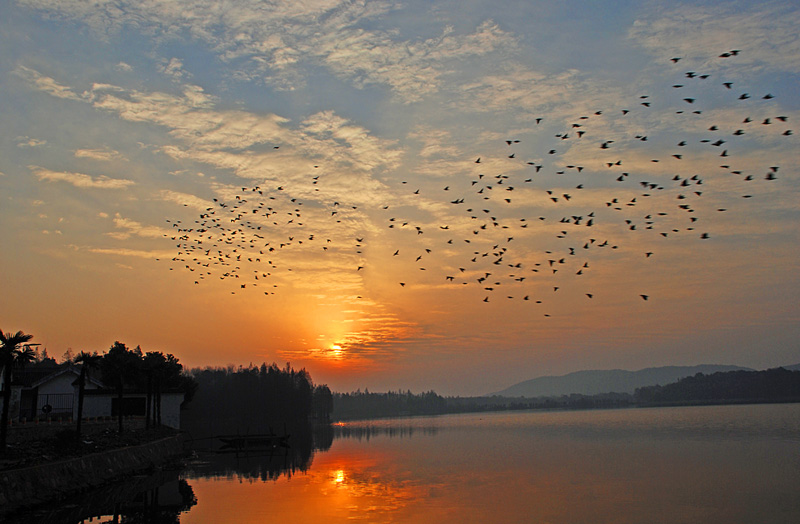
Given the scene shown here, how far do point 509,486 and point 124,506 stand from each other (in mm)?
28595

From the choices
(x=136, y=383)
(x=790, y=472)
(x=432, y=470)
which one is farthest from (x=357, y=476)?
(x=136, y=383)

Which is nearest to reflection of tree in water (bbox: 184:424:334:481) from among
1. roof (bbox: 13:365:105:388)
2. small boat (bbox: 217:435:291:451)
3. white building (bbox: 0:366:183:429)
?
small boat (bbox: 217:435:291:451)

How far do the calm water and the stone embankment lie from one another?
15.2 ft

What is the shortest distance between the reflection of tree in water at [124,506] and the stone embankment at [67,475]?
2.32ft

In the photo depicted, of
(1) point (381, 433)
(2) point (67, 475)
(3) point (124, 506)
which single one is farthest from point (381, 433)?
(3) point (124, 506)

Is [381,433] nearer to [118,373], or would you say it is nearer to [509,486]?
[118,373]

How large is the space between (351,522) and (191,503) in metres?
12.4

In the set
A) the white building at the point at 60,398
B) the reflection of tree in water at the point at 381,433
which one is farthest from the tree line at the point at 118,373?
the reflection of tree in water at the point at 381,433

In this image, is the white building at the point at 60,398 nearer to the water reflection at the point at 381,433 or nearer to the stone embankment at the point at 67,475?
the stone embankment at the point at 67,475

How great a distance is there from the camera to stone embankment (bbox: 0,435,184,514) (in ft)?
108

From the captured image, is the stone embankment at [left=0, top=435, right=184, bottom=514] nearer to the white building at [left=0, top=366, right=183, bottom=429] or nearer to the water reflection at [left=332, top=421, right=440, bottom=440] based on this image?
the white building at [left=0, top=366, right=183, bottom=429]

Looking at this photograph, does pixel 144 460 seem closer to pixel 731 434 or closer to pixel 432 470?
pixel 432 470

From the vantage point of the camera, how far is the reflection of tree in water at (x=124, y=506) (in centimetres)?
3300

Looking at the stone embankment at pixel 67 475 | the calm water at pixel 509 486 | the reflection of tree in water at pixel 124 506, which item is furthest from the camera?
the calm water at pixel 509 486
